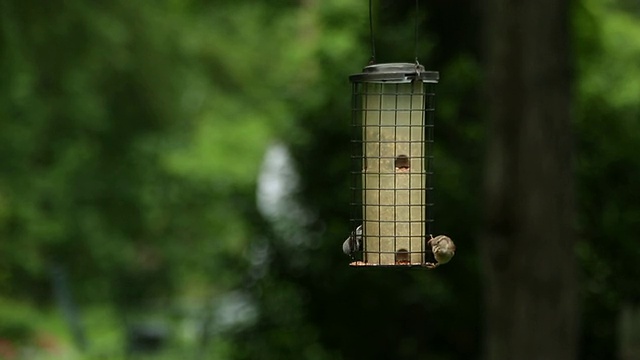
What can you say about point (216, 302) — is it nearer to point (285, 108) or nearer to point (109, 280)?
point (285, 108)

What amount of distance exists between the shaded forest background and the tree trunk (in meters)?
0.31

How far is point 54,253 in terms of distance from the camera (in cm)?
1817

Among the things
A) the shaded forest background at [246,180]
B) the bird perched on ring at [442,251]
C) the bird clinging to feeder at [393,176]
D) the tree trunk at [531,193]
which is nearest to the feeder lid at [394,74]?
the bird clinging to feeder at [393,176]

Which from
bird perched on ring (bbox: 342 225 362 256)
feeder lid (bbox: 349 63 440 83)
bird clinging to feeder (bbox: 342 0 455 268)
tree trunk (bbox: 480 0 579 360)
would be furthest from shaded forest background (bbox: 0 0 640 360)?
feeder lid (bbox: 349 63 440 83)

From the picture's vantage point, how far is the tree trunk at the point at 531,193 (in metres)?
7.67

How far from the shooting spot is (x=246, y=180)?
13008 millimetres

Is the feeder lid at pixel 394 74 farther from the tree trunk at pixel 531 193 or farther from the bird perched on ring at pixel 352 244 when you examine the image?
the tree trunk at pixel 531 193

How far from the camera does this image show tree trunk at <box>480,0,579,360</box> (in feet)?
25.2

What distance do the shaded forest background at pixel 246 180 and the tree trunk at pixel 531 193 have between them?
311mm

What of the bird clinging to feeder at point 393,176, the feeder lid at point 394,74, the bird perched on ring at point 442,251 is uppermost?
the feeder lid at point 394,74

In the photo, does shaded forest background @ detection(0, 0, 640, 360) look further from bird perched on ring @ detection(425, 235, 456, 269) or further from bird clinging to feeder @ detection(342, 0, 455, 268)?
bird perched on ring @ detection(425, 235, 456, 269)

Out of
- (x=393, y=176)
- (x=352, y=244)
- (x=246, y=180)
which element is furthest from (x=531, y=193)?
(x=246, y=180)

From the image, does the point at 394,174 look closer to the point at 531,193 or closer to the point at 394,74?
the point at 394,74

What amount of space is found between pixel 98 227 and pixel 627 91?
293 inches
